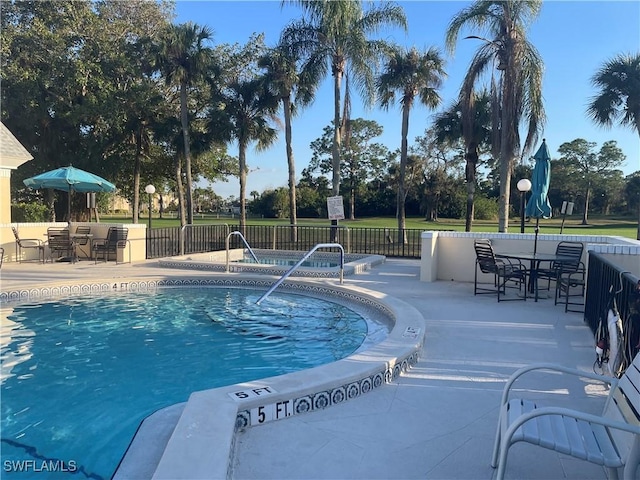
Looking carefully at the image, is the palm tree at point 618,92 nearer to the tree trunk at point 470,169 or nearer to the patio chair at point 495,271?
the tree trunk at point 470,169

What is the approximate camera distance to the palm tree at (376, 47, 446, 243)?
1888cm

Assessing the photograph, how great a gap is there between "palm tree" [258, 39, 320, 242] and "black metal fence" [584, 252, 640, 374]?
11.9m

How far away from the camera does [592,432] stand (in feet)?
7.17

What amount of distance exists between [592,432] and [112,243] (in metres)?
11.5

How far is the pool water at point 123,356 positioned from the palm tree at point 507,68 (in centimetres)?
874

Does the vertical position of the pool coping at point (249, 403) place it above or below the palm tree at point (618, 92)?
below

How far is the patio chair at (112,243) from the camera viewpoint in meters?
11.4

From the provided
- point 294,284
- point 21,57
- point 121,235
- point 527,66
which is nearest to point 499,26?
point 527,66

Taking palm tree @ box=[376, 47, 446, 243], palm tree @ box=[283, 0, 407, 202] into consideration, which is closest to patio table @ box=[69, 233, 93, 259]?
palm tree @ box=[283, 0, 407, 202]

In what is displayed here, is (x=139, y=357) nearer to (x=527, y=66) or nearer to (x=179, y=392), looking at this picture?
(x=179, y=392)

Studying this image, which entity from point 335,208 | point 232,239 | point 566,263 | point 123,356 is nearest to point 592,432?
point 123,356

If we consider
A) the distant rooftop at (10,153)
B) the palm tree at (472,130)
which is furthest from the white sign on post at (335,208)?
the distant rooftop at (10,153)

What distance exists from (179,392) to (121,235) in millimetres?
8367
